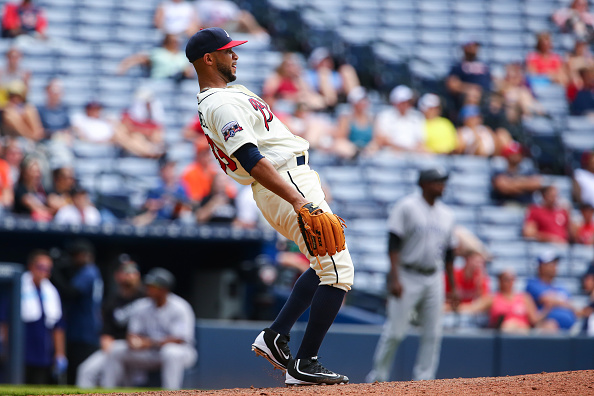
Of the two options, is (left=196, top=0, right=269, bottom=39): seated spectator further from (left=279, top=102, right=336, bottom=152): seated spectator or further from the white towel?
the white towel

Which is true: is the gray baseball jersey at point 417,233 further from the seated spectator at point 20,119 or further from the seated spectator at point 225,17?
the seated spectator at point 225,17

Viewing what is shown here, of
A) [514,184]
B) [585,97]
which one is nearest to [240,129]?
[514,184]

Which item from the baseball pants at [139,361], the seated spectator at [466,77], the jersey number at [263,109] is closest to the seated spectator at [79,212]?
the baseball pants at [139,361]

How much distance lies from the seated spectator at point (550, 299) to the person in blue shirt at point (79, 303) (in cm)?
421

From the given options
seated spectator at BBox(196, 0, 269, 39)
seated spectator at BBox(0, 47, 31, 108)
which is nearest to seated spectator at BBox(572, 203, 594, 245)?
seated spectator at BBox(196, 0, 269, 39)

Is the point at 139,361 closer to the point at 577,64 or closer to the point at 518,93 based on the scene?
the point at 518,93

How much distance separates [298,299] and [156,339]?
11.8ft

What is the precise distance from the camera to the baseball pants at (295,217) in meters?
3.88

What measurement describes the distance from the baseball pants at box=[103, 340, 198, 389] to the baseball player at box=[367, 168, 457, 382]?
1658 millimetres

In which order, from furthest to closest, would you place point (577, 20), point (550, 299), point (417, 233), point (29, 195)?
point (577, 20) → point (550, 299) → point (29, 195) → point (417, 233)

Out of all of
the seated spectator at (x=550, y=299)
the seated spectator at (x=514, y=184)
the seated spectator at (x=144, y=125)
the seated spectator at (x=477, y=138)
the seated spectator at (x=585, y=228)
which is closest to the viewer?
the seated spectator at (x=550, y=299)

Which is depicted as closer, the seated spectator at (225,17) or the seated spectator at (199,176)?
the seated spectator at (199,176)

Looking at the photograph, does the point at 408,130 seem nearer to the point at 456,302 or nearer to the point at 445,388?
the point at 456,302

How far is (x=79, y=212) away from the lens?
26.6ft
